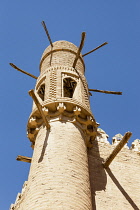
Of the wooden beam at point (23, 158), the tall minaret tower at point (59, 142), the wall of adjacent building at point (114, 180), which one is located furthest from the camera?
the wooden beam at point (23, 158)

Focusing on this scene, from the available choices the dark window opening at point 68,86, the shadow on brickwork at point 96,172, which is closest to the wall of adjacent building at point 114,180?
the shadow on brickwork at point 96,172

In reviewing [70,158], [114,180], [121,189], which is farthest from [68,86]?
[70,158]

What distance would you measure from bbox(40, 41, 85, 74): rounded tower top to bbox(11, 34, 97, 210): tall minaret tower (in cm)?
6

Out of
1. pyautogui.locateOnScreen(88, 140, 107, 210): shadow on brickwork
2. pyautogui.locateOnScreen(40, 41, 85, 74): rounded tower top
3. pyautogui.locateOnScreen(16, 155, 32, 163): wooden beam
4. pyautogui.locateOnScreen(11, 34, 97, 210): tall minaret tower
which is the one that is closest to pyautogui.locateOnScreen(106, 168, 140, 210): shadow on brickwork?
pyautogui.locateOnScreen(88, 140, 107, 210): shadow on brickwork

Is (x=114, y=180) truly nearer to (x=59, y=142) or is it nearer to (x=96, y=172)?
(x=96, y=172)

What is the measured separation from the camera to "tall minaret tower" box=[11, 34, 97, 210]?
755 centimetres

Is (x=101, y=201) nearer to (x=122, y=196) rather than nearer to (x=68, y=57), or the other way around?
(x=122, y=196)

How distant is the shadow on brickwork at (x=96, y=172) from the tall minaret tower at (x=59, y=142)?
1.64 ft

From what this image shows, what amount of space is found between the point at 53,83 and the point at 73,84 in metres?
1.47

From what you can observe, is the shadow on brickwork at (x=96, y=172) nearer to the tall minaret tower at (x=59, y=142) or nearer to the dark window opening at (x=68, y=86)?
the tall minaret tower at (x=59, y=142)

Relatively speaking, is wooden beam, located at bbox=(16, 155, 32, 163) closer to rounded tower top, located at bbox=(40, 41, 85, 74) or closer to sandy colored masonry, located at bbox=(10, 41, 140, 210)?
sandy colored masonry, located at bbox=(10, 41, 140, 210)

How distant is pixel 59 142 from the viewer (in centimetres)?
895

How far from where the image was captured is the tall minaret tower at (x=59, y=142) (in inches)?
297

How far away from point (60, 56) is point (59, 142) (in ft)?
18.5
